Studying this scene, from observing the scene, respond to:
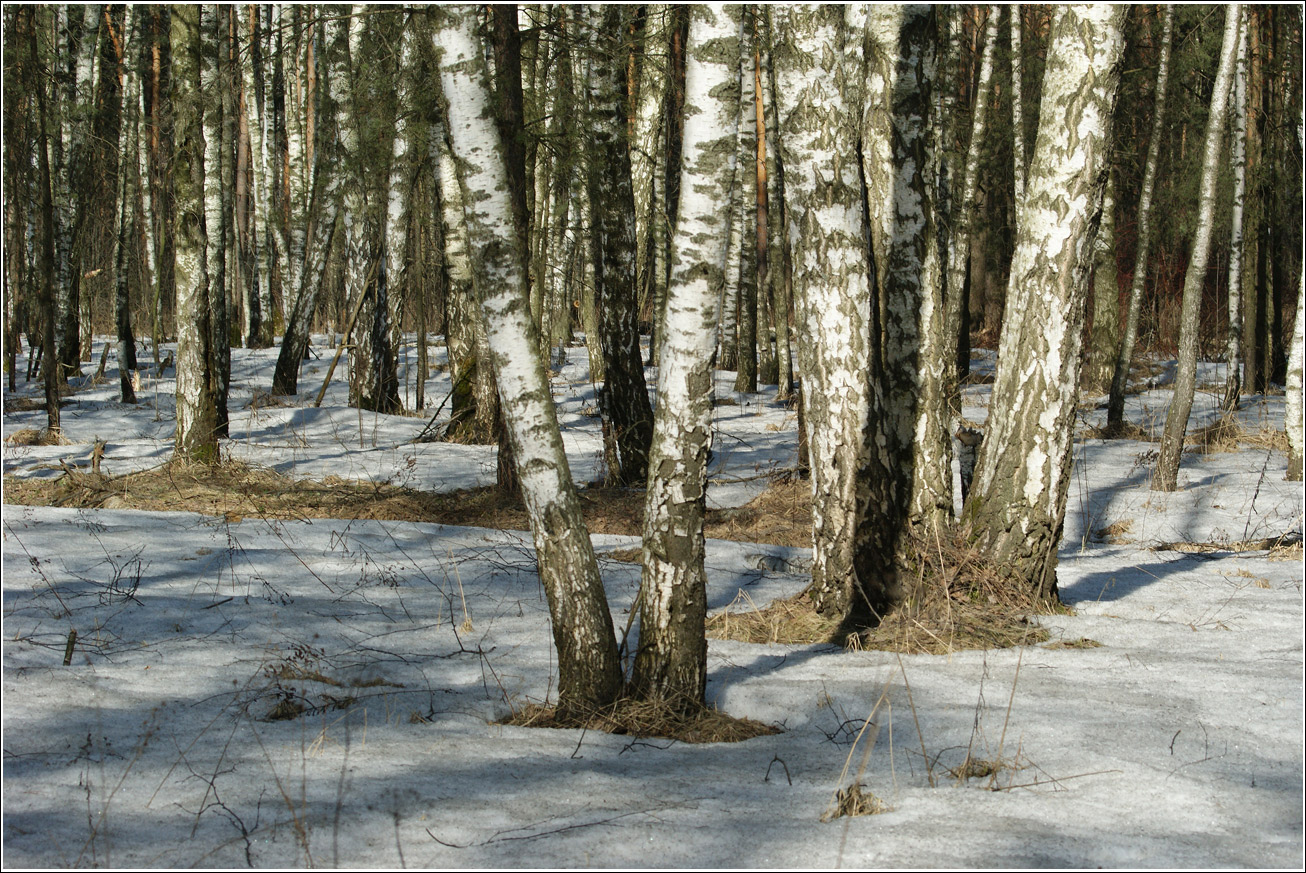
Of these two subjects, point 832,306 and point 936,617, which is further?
point 936,617

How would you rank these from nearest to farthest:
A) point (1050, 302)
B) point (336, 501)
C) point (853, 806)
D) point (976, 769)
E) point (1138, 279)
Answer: point (853, 806) < point (976, 769) < point (1050, 302) < point (336, 501) < point (1138, 279)

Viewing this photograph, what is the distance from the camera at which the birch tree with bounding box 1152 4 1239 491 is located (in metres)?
8.22

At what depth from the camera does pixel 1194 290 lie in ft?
27.4

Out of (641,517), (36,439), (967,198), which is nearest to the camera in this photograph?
(641,517)

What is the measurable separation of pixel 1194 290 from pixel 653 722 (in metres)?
7.11

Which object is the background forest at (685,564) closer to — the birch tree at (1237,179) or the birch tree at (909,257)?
the birch tree at (909,257)

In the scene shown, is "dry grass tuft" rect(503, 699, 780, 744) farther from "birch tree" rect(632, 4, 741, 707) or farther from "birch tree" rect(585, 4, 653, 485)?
"birch tree" rect(585, 4, 653, 485)

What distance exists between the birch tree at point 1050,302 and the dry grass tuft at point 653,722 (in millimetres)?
2179

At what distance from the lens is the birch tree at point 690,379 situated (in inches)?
132

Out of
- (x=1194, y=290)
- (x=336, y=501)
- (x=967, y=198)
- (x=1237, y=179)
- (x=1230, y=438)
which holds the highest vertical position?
(x=1237, y=179)

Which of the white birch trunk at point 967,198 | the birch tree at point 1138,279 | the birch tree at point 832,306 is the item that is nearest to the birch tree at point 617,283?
the birch tree at point 832,306

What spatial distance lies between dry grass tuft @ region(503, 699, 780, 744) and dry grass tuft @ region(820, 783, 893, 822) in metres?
0.78

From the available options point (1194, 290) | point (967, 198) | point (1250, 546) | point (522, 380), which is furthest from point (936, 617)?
point (967, 198)

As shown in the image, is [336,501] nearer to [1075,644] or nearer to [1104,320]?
[1075,644]
